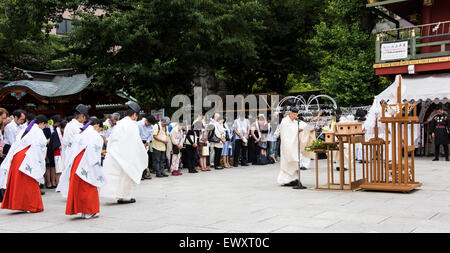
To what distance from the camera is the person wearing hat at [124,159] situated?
27.7 feet

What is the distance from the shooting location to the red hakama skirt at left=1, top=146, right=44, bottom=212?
7.64m

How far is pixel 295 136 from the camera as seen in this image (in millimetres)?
10438

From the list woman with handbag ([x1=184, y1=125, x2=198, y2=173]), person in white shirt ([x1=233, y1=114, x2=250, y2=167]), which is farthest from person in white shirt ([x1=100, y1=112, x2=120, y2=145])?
person in white shirt ([x1=233, y1=114, x2=250, y2=167])

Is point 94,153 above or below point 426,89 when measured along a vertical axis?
below

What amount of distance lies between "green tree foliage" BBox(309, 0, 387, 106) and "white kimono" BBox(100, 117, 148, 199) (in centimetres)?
1567

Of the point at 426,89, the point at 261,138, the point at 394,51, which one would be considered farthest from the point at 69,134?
the point at 394,51

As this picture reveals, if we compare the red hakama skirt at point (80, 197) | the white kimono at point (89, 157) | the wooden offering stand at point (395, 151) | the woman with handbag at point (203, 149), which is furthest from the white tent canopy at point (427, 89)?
the red hakama skirt at point (80, 197)

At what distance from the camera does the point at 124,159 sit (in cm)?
845

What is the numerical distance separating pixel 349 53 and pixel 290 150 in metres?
14.2

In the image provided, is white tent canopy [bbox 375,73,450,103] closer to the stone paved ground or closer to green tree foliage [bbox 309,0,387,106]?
green tree foliage [bbox 309,0,387,106]

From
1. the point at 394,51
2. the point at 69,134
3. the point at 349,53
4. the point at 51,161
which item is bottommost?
the point at 51,161

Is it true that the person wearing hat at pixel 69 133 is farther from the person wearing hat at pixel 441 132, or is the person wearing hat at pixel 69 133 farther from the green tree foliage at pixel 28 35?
the person wearing hat at pixel 441 132

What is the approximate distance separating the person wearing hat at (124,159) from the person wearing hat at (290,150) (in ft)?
11.3

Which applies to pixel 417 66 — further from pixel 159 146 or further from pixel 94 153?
pixel 94 153
